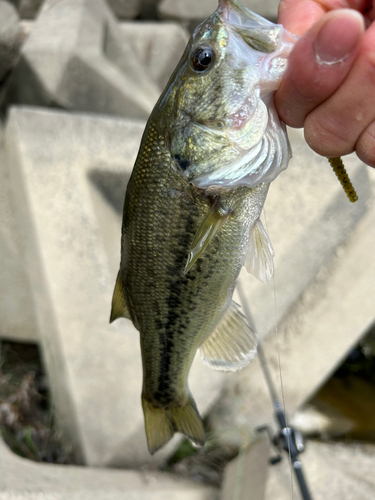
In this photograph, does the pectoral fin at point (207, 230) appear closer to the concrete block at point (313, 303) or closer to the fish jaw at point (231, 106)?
the fish jaw at point (231, 106)

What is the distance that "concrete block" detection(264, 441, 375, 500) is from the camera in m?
1.74

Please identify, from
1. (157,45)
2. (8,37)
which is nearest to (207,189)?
(8,37)

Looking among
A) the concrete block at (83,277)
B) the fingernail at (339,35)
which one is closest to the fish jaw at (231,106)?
the fingernail at (339,35)

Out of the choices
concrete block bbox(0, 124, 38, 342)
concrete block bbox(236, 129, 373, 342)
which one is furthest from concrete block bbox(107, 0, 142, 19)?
concrete block bbox(236, 129, 373, 342)

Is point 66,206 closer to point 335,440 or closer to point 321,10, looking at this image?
point 321,10

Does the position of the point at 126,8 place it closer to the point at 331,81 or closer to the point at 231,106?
the point at 231,106

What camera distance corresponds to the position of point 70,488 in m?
1.68

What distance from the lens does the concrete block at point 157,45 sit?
11.1 feet

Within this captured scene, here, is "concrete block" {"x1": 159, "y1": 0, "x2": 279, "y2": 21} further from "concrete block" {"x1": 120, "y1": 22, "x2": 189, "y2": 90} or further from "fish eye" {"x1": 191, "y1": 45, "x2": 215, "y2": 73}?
"fish eye" {"x1": 191, "y1": 45, "x2": 215, "y2": 73}

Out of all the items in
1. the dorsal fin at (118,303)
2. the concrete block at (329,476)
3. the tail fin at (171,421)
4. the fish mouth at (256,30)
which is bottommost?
the concrete block at (329,476)

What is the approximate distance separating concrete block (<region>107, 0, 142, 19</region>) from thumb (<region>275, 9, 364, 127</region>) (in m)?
3.84

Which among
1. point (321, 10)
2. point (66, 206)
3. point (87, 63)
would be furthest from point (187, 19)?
point (321, 10)

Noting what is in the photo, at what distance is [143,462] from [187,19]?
12.2 feet

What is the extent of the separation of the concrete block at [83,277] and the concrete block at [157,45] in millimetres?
1512
